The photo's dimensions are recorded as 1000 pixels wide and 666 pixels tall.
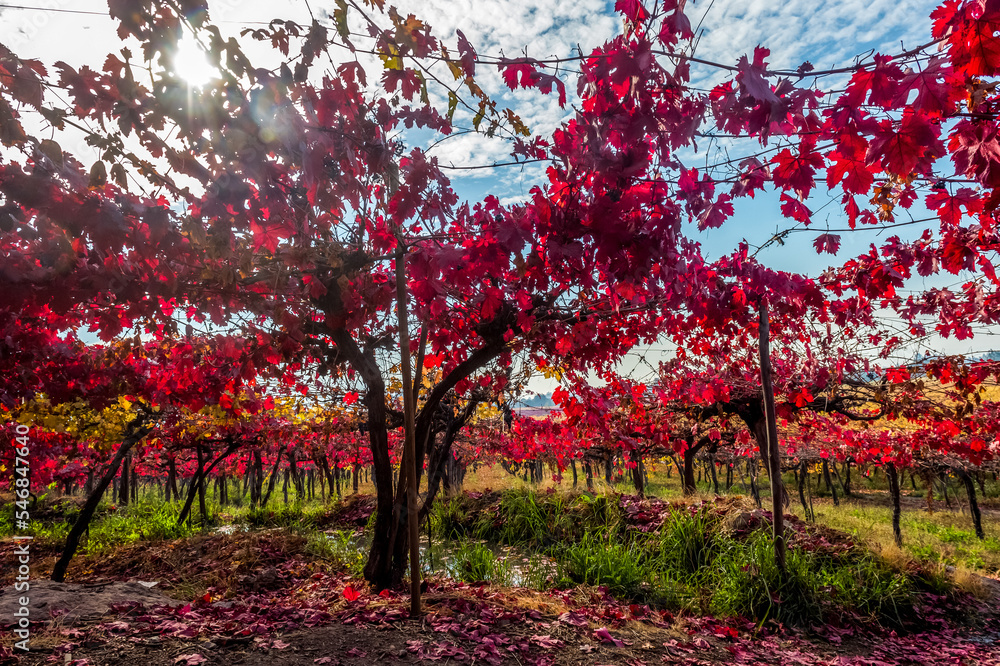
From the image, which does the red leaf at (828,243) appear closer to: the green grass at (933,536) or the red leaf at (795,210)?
the red leaf at (795,210)

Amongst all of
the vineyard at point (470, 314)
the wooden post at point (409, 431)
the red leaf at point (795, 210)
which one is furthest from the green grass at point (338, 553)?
the red leaf at point (795, 210)

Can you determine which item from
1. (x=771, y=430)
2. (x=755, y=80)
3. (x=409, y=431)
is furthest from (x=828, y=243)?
(x=409, y=431)

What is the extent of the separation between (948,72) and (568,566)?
7216mm

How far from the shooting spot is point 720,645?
4973 mm

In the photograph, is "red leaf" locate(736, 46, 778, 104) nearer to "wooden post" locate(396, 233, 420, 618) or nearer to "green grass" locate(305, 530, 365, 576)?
"wooden post" locate(396, 233, 420, 618)

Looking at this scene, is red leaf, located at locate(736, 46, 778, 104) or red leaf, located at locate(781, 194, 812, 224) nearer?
red leaf, located at locate(736, 46, 778, 104)

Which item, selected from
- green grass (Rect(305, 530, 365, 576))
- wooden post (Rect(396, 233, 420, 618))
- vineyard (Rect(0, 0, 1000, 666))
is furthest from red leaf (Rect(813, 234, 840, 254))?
green grass (Rect(305, 530, 365, 576))

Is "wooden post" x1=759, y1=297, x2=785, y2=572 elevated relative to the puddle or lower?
elevated

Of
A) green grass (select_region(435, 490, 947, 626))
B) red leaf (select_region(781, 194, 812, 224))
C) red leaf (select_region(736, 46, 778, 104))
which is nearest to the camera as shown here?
red leaf (select_region(736, 46, 778, 104))

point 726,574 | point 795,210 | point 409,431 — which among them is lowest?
point 726,574

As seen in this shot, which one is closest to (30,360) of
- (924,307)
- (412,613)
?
(412,613)

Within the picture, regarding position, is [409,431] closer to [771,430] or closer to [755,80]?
[755,80]

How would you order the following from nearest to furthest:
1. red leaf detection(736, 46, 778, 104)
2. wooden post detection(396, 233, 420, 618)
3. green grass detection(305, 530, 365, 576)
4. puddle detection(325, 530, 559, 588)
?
1. red leaf detection(736, 46, 778, 104)
2. wooden post detection(396, 233, 420, 618)
3. puddle detection(325, 530, 559, 588)
4. green grass detection(305, 530, 365, 576)

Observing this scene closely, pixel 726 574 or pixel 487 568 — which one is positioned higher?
pixel 487 568
